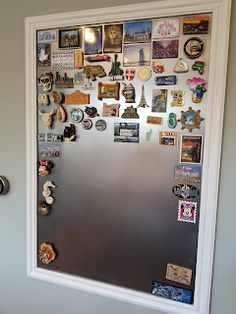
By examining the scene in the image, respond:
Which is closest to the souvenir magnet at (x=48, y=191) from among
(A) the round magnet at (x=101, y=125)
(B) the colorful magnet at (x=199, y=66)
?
(A) the round magnet at (x=101, y=125)

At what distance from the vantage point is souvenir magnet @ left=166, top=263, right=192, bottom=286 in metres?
1.20

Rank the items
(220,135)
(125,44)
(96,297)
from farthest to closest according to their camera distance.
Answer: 1. (96,297)
2. (125,44)
3. (220,135)

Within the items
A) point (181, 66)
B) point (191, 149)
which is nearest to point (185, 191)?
point (191, 149)

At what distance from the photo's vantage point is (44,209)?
4.65 feet

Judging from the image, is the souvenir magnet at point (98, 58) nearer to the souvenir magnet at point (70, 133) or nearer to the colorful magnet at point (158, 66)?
the colorful magnet at point (158, 66)

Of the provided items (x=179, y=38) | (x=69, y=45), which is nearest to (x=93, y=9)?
(x=69, y=45)

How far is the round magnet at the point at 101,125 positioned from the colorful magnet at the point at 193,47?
1.48 ft

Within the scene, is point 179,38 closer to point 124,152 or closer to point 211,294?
point 124,152

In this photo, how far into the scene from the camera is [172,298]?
124cm

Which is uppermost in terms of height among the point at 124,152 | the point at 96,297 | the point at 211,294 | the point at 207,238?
the point at 124,152

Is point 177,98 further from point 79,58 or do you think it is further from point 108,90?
point 79,58

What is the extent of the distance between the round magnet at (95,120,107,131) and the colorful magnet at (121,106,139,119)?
0.32ft

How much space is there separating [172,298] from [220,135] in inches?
28.8

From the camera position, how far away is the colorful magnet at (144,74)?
1.19m
